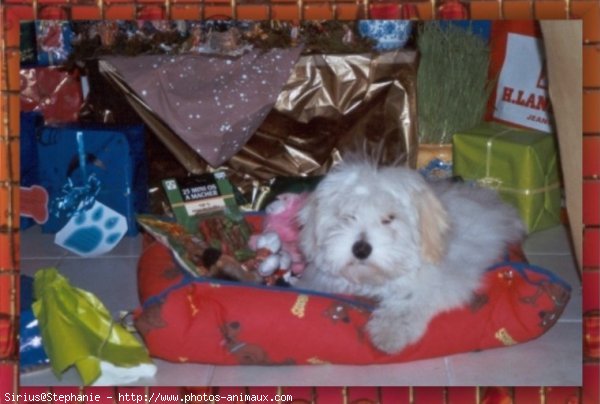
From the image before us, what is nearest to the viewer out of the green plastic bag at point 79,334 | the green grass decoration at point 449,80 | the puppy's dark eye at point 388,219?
the green plastic bag at point 79,334

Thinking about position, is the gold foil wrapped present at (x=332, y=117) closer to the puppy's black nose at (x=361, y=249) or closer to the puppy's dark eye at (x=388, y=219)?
the puppy's dark eye at (x=388, y=219)

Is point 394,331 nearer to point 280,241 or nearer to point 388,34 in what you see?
point 280,241

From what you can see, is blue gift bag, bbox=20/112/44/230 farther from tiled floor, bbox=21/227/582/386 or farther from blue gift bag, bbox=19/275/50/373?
blue gift bag, bbox=19/275/50/373

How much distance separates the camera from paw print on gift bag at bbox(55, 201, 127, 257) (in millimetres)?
3840

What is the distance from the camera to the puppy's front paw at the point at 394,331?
2.77m

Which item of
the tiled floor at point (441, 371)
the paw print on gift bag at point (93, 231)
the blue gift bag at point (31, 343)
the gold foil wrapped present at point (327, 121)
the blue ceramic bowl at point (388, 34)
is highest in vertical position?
the blue ceramic bowl at point (388, 34)

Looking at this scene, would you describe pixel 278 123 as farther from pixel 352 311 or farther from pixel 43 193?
pixel 352 311

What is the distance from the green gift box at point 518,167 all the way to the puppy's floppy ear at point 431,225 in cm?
125

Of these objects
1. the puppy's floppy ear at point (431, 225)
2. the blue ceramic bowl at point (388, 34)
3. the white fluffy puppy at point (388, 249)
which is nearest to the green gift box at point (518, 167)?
the blue ceramic bowl at point (388, 34)

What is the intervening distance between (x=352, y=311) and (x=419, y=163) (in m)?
1.59

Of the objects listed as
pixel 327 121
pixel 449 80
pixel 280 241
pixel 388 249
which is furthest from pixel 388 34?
pixel 388 249

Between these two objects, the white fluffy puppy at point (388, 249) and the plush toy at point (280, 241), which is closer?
the white fluffy puppy at point (388, 249)

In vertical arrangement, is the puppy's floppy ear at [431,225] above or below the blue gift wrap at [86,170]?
above

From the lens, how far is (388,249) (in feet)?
8.92
